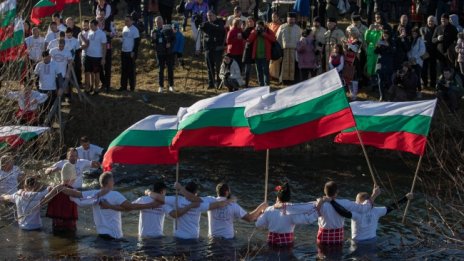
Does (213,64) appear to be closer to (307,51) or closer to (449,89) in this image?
(307,51)

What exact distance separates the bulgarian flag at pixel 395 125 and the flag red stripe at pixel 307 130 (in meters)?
1.69

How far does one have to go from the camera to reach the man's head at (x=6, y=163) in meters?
19.8

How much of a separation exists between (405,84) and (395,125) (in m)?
8.92

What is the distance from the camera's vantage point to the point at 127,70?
3134cm

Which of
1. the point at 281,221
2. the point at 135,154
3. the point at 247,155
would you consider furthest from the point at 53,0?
the point at 281,221

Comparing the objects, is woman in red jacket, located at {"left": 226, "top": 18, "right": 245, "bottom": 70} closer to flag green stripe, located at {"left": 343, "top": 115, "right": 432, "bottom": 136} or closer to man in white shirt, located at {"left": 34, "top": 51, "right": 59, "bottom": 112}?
man in white shirt, located at {"left": 34, "top": 51, "right": 59, "bottom": 112}

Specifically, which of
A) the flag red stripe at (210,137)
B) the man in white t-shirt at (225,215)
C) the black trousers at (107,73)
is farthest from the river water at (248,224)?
the black trousers at (107,73)

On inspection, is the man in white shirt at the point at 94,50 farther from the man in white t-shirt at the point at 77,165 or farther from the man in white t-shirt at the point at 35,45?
the man in white t-shirt at the point at 77,165

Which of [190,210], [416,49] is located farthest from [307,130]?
[416,49]

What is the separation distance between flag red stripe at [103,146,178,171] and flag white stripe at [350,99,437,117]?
3.68m

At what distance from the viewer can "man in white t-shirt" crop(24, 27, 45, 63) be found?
93.8 ft

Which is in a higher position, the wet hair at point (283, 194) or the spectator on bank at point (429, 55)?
the spectator on bank at point (429, 55)

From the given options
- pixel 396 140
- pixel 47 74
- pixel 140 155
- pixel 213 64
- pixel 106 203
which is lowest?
pixel 106 203

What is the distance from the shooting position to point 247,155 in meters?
29.6
